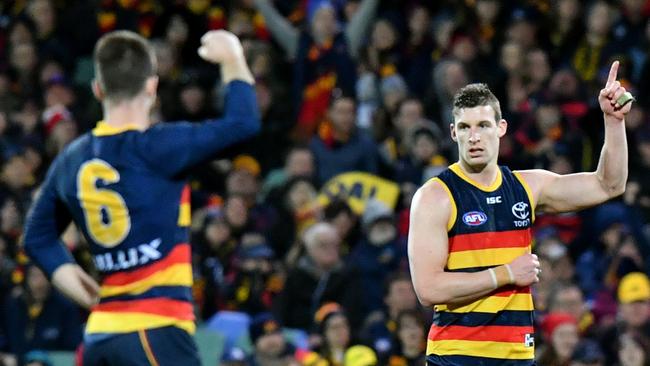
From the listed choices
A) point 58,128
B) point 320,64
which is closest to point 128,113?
point 58,128

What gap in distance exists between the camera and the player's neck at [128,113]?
5.74 metres

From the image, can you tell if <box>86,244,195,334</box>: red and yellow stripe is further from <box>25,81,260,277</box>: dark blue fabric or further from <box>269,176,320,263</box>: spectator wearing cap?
<box>269,176,320,263</box>: spectator wearing cap

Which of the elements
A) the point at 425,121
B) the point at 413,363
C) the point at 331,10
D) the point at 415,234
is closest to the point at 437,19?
the point at 331,10

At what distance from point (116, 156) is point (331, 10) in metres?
8.33

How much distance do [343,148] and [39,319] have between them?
310 cm

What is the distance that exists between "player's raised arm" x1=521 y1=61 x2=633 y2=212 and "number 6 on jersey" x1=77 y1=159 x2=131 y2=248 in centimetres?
181

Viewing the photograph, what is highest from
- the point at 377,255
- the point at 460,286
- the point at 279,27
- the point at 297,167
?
the point at 279,27

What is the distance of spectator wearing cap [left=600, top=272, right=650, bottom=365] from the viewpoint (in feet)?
33.9

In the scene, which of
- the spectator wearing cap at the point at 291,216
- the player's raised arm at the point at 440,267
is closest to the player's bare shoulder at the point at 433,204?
the player's raised arm at the point at 440,267

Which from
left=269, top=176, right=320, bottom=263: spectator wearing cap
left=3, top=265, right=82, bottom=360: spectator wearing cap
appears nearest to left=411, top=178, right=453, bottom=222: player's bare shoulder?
left=3, top=265, right=82, bottom=360: spectator wearing cap

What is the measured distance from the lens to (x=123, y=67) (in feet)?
18.6

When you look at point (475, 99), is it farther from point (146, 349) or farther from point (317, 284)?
point (317, 284)

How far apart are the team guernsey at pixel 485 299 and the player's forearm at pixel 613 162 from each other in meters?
0.41

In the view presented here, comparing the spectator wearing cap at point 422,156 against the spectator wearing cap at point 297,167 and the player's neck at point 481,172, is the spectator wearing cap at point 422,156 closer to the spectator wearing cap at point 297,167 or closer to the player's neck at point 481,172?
the spectator wearing cap at point 297,167
